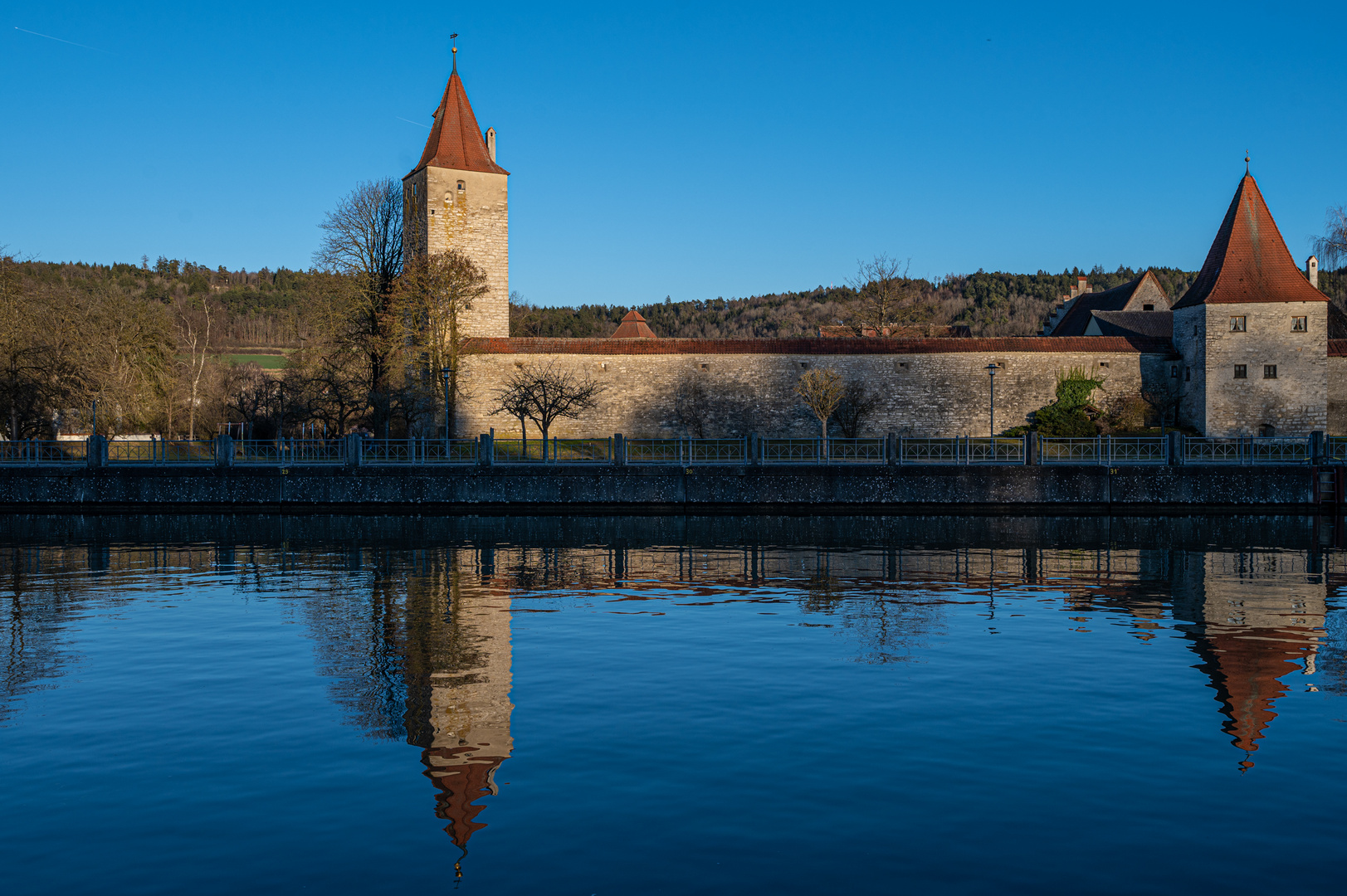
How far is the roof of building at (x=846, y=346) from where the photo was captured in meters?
44.9

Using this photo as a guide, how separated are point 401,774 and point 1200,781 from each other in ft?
Answer: 16.7

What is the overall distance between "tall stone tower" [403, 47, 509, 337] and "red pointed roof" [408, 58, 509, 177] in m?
0.04

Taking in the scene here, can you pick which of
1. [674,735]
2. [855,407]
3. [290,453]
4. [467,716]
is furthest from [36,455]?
[674,735]

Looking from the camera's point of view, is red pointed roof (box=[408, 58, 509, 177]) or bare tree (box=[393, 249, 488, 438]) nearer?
bare tree (box=[393, 249, 488, 438])

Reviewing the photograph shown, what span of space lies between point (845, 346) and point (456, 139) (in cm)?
2012

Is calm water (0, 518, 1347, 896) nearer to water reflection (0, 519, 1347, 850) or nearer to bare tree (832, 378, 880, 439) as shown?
water reflection (0, 519, 1347, 850)

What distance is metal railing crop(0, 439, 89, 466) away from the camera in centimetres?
3108

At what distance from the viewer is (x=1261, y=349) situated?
141 ft

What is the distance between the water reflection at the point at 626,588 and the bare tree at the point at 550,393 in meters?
13.6

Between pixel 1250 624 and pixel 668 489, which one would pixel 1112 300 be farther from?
pixel 1250 624

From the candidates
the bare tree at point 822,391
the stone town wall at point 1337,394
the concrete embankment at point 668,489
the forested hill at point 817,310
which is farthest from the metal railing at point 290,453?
the forested hill at point 817,310

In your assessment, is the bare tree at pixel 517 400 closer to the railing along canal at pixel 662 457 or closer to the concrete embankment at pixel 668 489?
the railing along canal at pixel 662 457

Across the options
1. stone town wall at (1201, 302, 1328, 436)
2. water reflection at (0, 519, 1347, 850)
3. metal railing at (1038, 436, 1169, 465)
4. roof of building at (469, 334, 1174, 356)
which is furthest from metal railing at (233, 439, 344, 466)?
stone town wall at (1201, 302, 1328, 436)

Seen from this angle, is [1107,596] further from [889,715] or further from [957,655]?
[889,715]
